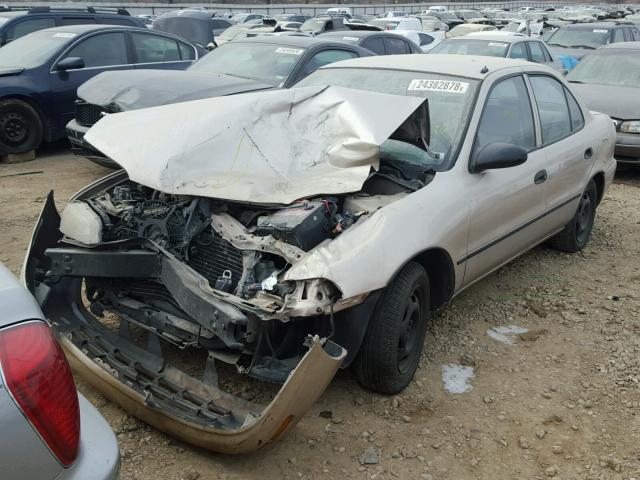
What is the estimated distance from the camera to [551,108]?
4.65 m

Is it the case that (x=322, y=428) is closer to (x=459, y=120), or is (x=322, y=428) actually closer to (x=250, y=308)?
(x=250, y=308)

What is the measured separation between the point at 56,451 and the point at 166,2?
3918cm

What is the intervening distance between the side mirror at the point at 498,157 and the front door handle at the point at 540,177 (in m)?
0.68

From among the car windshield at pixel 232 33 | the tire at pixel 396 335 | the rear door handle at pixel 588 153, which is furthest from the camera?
the car windshield at pixel 232 33

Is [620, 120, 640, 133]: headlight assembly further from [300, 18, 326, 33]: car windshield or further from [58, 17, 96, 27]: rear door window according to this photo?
[300, 18, 326, 33]: car windshield

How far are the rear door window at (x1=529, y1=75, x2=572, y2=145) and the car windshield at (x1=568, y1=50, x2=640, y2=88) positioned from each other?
4543mm

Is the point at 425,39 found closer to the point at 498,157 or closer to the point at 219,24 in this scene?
the point at 219,24

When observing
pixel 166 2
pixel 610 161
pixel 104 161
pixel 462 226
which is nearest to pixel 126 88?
pixel 104 161

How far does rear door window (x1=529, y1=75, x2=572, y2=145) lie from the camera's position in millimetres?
4480

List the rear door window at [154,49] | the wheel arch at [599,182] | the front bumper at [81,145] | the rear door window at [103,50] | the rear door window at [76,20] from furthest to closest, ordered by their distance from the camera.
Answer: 1. the rear door window at [76,20]
2. the rear door window at [154,49]
3. the rear door window at [103,50]
4. the front bumper at [81,145]
5. the wheel arch at [599,182]

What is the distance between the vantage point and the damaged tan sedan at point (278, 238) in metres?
2.71

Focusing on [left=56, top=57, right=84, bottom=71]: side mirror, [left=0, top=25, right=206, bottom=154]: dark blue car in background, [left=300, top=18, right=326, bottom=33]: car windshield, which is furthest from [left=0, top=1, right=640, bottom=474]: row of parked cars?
[left=300, top=18, right=326, bottom=33]: car windshield

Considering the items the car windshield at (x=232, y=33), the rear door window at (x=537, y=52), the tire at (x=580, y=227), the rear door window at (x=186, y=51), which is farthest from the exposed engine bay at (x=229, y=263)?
the car windshield at (x=232, y=33)

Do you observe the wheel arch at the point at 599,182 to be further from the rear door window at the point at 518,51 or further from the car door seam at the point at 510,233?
the rear door window at the point at 518,51
